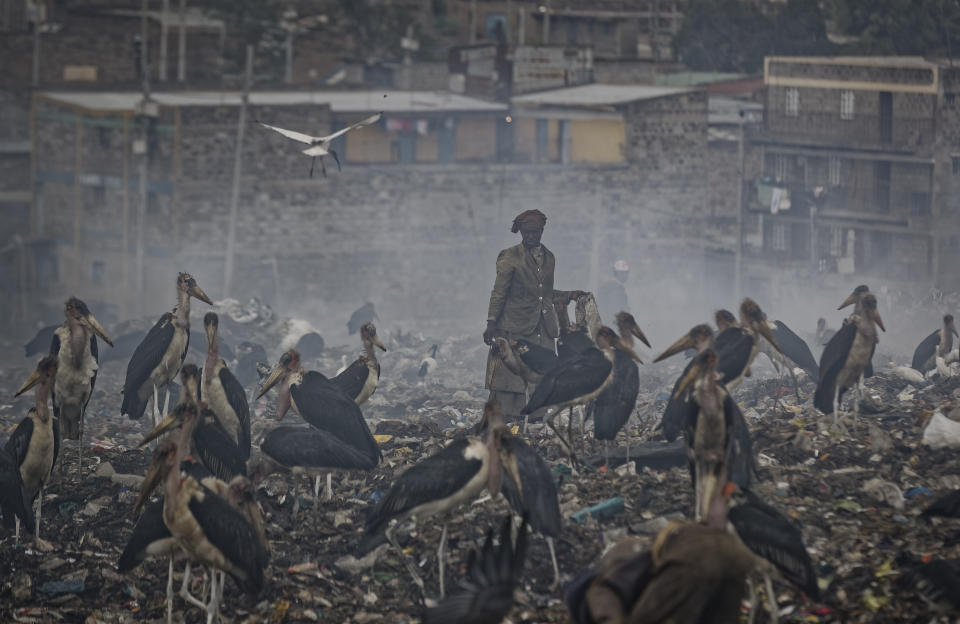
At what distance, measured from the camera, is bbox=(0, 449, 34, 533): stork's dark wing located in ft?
33.2

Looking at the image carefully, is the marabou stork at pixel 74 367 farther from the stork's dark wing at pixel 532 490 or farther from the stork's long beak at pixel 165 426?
the stork's dark wing at pixel 532 490

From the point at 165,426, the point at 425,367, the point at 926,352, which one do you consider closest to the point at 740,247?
the point at 425,367

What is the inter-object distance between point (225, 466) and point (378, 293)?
21499 mm

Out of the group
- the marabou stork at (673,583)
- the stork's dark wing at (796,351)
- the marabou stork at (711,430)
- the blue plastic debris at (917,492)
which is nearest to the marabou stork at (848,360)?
the blue plastic debris at (917,492)

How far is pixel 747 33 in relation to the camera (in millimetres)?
47344

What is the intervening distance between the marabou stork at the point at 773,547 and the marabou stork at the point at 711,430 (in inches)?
45.4

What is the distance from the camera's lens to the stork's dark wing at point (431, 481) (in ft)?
29.9

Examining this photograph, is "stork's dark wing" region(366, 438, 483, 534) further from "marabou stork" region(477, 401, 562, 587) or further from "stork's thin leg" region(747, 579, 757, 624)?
"stork's thin leg" region(747, 579, 757, 624)

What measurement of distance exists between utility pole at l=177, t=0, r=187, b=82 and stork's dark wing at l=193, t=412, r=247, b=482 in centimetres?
3612

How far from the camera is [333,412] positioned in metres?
11.6

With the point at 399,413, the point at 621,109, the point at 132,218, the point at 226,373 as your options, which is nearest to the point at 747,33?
the point at 621,109

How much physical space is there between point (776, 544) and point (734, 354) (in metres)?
3.58

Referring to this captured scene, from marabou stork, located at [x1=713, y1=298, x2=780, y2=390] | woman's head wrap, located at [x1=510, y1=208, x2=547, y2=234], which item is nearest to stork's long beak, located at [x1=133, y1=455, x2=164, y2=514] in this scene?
woman's head wrap, located at [x1=510, y1=208, x2=547, y2=234]

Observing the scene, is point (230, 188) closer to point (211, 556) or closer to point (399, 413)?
point (399, 413)
